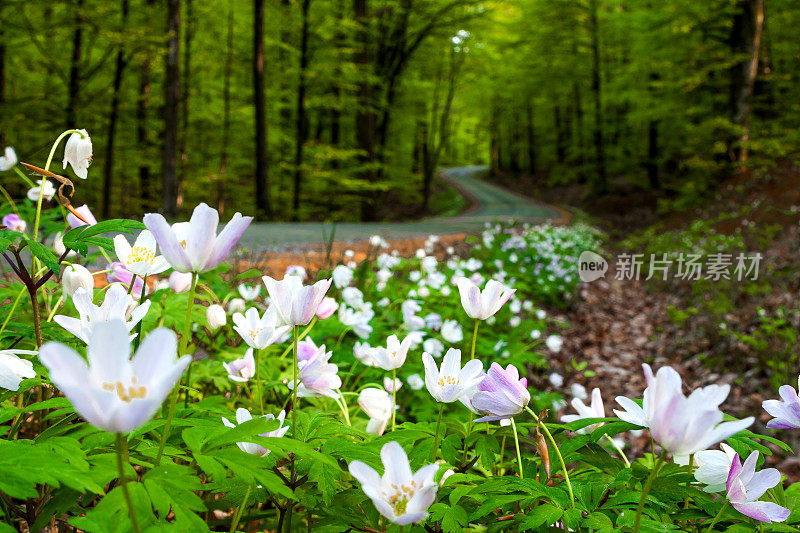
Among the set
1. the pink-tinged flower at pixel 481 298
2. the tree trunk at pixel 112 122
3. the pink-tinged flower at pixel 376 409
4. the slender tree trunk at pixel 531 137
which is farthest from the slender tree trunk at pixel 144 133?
the slender tree trunk at pixel 531 137

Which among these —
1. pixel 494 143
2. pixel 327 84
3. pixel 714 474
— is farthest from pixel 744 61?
pixel 494 143

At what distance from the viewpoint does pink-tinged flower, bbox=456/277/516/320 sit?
1150 millimetres

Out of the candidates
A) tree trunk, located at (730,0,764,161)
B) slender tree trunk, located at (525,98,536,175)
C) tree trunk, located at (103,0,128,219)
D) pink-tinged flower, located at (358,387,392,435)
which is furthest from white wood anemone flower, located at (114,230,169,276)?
slender tree trunk, located at (525,98,536,175)

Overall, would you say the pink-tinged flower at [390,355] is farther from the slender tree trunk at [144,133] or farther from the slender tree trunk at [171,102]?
the slender tree trunk at [144,133]

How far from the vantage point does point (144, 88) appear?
11938 mm

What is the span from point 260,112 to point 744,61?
12179 mm

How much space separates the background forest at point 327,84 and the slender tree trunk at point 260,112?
5 centimetres

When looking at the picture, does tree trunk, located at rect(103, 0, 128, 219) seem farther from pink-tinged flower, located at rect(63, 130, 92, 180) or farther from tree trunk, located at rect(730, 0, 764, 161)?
tree trunk, located at rect(730, 0, 764, 161)

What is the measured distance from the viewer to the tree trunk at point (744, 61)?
1209 cm

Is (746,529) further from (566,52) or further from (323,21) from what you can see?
(566,52)

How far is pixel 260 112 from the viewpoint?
37.1 ft

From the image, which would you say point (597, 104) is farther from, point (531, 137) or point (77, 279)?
point (77, 279)

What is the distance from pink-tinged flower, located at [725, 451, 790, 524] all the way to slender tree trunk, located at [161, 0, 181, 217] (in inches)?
379

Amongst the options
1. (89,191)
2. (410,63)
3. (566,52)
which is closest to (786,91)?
(566,52)
